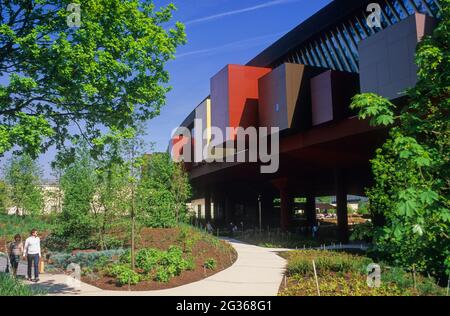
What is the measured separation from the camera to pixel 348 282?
1243 cm

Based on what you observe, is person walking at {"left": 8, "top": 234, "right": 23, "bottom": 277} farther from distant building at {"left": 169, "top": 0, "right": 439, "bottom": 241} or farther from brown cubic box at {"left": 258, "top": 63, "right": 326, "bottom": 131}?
brown cubic box at {"left": 258, "top": 63, "right": 326, "bottom": 131}

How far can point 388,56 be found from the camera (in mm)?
23062

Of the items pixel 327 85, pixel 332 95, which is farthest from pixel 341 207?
pixel 327 85

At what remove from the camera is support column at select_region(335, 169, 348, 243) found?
33.7 m

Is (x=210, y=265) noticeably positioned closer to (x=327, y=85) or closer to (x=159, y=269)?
(x=159, y=269)

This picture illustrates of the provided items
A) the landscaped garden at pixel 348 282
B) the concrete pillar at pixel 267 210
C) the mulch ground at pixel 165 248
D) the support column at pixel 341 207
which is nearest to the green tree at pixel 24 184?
the mulch ground at pixel 165 248

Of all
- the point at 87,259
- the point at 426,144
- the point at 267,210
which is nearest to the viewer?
the point at 426,144

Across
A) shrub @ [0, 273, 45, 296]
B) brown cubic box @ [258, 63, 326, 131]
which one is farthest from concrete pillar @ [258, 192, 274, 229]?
shrub @ [0, 273, 45, 296]

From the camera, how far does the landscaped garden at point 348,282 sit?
36.2ft

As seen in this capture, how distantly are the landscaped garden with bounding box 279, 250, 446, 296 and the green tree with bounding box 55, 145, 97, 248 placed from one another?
37.5 ft

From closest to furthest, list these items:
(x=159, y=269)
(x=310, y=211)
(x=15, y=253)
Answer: (x=159, y=269) < (x=15, y=253) < (x=310, y=211)

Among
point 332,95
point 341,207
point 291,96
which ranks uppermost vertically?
point 291,96

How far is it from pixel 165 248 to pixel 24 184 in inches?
1037

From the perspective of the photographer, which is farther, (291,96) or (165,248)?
(291,96)
